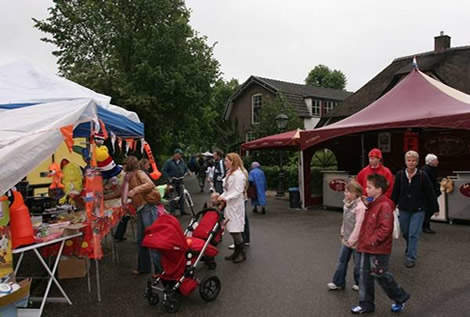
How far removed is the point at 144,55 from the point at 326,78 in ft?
140

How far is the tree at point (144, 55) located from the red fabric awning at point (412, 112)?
38.8 feet

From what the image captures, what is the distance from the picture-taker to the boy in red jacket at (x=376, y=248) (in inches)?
157

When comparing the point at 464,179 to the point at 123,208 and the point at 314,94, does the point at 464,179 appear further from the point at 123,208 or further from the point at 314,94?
the point at 314,94

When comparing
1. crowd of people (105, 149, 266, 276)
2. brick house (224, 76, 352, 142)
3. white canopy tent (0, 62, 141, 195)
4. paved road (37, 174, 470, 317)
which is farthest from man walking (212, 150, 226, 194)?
brick house (224, 76, 352, 142)

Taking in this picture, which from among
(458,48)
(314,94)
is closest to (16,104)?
(458,48)

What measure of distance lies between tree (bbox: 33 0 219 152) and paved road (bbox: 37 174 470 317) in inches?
560

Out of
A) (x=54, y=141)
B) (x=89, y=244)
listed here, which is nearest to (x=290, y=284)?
(x=89, y=244)

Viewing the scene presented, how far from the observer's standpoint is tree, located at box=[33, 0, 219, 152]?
69.3 ft

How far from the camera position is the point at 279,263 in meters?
6.30

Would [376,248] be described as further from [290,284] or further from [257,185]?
[257,185]

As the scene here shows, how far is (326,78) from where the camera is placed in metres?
59.7

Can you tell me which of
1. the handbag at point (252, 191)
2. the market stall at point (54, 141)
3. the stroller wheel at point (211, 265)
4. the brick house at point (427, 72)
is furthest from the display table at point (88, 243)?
the brick house at point (427, 72)

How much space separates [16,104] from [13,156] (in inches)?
81.7

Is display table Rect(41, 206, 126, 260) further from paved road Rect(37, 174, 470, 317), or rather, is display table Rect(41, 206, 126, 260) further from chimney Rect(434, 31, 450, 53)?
chimney Rect(434, 31, 450, 53)
